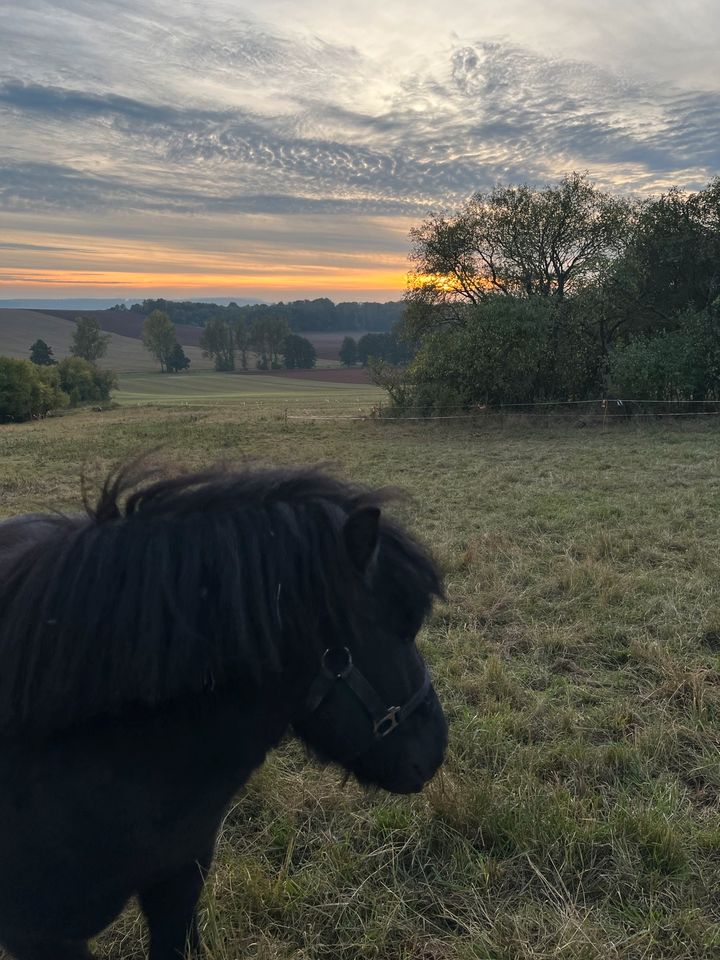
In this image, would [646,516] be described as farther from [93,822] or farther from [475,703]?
[93,822]

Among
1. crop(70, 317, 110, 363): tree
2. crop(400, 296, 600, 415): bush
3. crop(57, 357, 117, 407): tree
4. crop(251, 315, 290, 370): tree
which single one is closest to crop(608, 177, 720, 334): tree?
crop(400, 296, 600, 415): bush

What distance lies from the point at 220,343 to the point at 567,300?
66918mm

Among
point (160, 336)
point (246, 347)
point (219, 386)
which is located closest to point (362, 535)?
point (219, 386)

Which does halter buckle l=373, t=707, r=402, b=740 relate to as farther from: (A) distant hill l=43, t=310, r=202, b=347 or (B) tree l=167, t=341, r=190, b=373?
(A) distant hill l=43, t=310, r=202, b=347

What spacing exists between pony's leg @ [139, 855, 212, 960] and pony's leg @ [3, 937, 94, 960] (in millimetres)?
271

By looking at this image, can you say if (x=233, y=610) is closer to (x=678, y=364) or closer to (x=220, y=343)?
(x=678, y=364)

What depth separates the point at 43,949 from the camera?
5.27 ft

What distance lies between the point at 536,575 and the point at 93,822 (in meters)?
4.99

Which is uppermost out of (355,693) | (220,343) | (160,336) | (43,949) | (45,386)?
(160,336)

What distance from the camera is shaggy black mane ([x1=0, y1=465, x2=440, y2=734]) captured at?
1.46m

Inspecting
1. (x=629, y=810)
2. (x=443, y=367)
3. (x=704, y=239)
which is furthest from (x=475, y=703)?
(x=704, y=239)

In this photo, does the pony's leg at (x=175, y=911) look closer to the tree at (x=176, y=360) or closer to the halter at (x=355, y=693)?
the halter at (x=355, y=693)


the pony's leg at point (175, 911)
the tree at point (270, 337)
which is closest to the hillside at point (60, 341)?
the tree at point (270, 337)

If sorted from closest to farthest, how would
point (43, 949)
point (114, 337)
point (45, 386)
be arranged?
1. point (43, 949)
2. point (45, 386)
3. point (114, 337)
